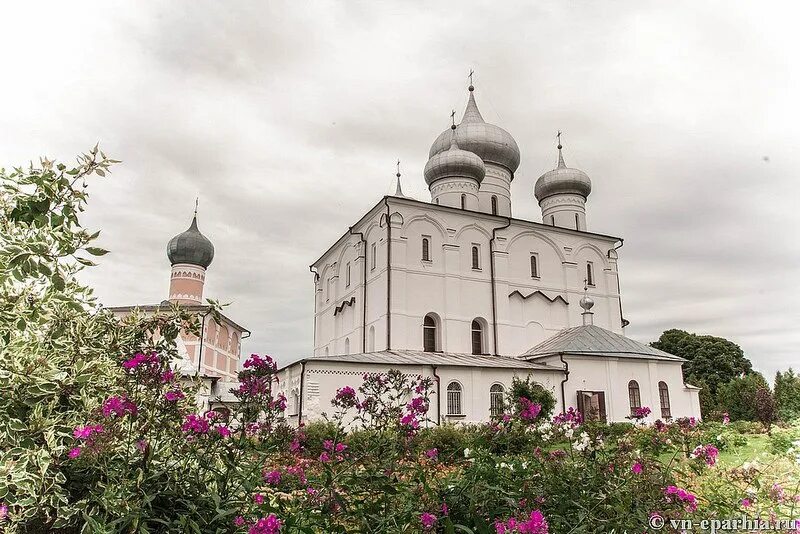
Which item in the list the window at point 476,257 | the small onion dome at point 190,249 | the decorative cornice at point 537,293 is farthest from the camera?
the small onion dome at point 190,249

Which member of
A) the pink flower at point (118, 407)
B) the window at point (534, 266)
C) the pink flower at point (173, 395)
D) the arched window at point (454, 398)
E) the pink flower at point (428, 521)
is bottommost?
the pink flower at point (428, 521)

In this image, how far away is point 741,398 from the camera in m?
22.8

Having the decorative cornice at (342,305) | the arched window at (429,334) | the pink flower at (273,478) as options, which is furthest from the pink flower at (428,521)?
the decorative cornice at (342,305)

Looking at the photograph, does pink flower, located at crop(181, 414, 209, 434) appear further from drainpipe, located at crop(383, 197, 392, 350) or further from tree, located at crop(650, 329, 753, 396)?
tree, located at crop(650, 329, 753, 396)

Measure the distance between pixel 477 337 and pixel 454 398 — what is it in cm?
491

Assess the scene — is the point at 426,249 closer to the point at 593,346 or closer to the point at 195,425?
the point at 593,346

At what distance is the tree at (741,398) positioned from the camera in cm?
2149

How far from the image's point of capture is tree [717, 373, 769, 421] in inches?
846

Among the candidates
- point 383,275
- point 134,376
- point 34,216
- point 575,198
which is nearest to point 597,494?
point 134,376

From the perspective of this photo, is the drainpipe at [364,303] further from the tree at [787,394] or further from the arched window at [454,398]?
the tree at [787,394]

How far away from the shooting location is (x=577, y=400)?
1950 centimetres

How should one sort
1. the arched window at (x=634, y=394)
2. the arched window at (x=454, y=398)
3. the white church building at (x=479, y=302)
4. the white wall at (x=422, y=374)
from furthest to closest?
1. the arched window at (x=634, y=394)
2. the white church building at (x=479, y=302)
3. the arched window at (x=454, y=398)
4. the white wall at (x=422, y=374)

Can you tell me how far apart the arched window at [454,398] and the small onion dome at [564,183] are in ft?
46.0

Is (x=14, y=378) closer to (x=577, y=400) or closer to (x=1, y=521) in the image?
(x=1, y=521)
